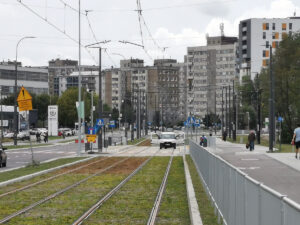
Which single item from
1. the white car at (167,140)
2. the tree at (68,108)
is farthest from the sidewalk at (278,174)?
the tree at (68,108)

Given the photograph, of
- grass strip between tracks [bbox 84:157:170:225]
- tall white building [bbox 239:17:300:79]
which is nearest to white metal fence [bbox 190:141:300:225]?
grass strip between tracks [bbox 84:157:170:225]

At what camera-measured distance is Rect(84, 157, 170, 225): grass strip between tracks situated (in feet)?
43.9

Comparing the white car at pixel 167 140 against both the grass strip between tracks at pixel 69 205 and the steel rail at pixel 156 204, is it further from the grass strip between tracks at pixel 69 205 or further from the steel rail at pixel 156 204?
the grass strip between tracks at pixel 69 205

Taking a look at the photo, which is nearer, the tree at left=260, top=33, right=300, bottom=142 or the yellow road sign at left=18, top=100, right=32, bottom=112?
the yellow road sign at left=18, top=100, right=32, bottom=112

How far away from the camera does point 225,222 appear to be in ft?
34.7

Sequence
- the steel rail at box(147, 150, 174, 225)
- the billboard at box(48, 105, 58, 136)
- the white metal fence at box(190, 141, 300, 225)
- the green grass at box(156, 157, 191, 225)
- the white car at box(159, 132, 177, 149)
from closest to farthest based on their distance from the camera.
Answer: the white metal fence at box(190, 141, 300, 225) < the steel rail at box(147, 150, 174, 225) < the green grass at box(156, 157, 191, 225) < the white car at box(159, 132, 177, 149) < the billboard at box(48, 105, 58, 136)

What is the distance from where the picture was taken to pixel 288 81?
71.6m

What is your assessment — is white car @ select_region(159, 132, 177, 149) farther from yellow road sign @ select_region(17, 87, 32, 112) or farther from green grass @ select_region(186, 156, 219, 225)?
green grass @ select_region(186, 156, 219, 225)

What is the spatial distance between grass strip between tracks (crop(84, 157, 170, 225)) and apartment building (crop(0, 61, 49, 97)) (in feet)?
443

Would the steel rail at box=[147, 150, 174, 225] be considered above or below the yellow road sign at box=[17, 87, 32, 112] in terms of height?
below

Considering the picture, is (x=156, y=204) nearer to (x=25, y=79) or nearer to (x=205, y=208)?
(x=205, y=208)

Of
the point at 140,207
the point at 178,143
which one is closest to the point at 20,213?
A: the point at 140,207

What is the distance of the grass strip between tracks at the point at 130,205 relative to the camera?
13.4 m

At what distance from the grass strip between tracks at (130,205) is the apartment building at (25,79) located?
135 metres
